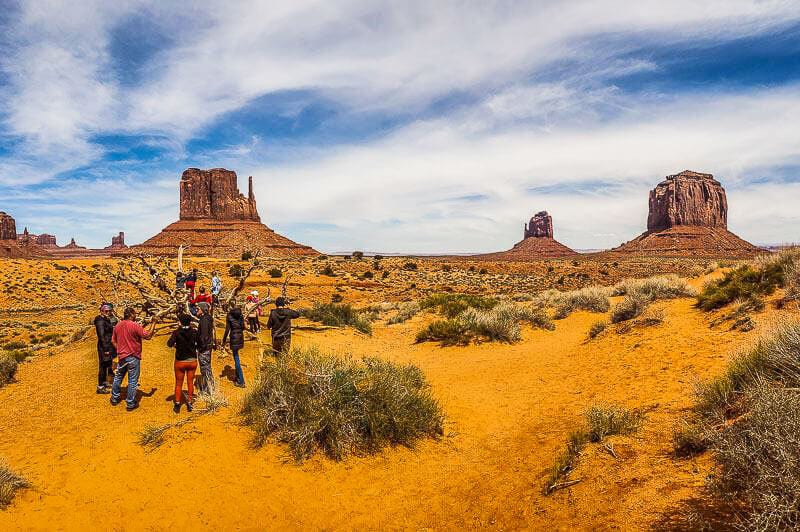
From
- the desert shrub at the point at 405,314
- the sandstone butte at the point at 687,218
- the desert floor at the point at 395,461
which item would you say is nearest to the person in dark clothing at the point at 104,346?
the desert floor at the point at 395,461

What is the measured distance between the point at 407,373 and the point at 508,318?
8.55 m

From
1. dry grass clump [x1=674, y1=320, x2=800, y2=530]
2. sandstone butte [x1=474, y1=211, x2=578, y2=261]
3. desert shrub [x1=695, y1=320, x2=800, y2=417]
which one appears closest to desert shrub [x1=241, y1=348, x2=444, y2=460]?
dry grass clump [x1=674, y1=320, x2=800, y2=530]

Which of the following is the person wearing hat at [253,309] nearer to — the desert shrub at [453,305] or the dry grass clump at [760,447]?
the dry grass clump at [760,447]

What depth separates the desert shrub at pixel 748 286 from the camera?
36.8 ft

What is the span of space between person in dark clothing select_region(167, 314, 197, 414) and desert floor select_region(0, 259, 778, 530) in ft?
1.40

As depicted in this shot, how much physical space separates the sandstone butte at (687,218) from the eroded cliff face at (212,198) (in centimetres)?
9476

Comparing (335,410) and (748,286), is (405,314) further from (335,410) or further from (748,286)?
(335,410)

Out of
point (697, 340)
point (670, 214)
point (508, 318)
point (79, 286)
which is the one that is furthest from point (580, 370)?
point (670, 214)

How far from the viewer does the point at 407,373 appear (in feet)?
27.2

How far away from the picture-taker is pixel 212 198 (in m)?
113

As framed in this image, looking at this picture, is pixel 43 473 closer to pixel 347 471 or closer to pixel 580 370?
pixel 347 471

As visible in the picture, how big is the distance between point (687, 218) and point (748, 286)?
4985 inches

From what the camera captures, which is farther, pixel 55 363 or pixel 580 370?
pixel 55 363

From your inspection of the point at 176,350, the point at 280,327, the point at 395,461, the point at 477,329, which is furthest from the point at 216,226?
the point at 395,461
